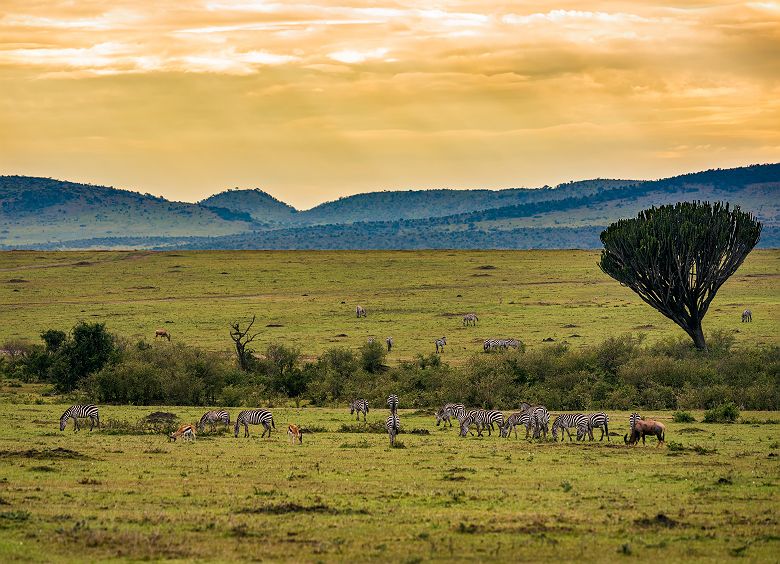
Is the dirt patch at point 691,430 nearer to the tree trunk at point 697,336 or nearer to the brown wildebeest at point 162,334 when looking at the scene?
the tree trunk at point 697,336

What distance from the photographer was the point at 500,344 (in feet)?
183

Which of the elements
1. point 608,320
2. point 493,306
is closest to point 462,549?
point 608,320

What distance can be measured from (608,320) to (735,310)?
9444 mm

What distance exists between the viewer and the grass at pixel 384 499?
16172 millimetres

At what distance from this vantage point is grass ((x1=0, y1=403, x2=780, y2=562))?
16172mm

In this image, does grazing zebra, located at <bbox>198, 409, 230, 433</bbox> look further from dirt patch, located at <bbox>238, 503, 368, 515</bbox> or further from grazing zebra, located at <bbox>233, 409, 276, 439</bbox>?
dirt patch, located at <bbox>238, 503, 368, 515</bbox>

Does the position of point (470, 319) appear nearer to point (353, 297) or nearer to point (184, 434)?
point (353, 297)

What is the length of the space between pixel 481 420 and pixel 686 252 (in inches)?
900

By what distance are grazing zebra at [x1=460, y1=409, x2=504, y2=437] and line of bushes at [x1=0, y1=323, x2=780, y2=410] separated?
29.6 ft

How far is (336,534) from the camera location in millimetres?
17078

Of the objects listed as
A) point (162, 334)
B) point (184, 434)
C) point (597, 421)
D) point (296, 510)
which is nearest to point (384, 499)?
point (296, 510)

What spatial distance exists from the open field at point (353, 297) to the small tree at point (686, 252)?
5545 millimetres

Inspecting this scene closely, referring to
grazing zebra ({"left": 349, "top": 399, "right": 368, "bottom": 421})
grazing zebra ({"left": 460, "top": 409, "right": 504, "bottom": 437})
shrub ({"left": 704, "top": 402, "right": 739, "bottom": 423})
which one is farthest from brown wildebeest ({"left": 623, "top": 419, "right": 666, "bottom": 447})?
grazing zebra ({"left": 349, "top": 399, "right": 368, "bottom": 421})

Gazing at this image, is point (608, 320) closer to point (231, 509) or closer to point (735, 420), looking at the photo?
point (735, 420)
